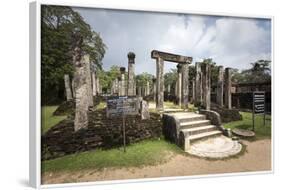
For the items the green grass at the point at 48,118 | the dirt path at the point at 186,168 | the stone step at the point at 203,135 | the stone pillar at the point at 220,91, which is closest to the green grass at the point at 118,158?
the dirt path at the point at 186,168

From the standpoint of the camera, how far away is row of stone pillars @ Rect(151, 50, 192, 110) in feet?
16.3

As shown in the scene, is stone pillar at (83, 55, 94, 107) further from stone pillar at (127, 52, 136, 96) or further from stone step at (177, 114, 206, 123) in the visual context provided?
stone step at (177, 114, 206, 123)

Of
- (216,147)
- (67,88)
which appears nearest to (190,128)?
(216,147)

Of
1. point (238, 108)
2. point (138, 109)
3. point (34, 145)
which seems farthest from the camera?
point (238, 108)

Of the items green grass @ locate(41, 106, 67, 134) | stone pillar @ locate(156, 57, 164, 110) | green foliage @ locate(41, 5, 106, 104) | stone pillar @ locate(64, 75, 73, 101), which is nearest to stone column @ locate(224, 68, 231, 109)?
stone pillar @ locate(156, 57, 164, 110)

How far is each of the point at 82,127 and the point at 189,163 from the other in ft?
4.74

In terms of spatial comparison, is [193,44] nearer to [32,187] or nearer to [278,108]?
[278,108]

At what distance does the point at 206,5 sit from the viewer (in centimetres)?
522

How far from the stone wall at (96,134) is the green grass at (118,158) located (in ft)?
0.21

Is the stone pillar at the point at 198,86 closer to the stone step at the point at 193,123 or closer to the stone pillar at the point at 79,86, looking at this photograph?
the stone step at the point at 193,123

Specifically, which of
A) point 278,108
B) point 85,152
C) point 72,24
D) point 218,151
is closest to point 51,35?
point 72,24

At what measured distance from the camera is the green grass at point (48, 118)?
174 inches

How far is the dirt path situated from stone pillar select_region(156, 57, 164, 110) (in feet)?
2.26

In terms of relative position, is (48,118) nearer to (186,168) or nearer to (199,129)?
(186,168)
